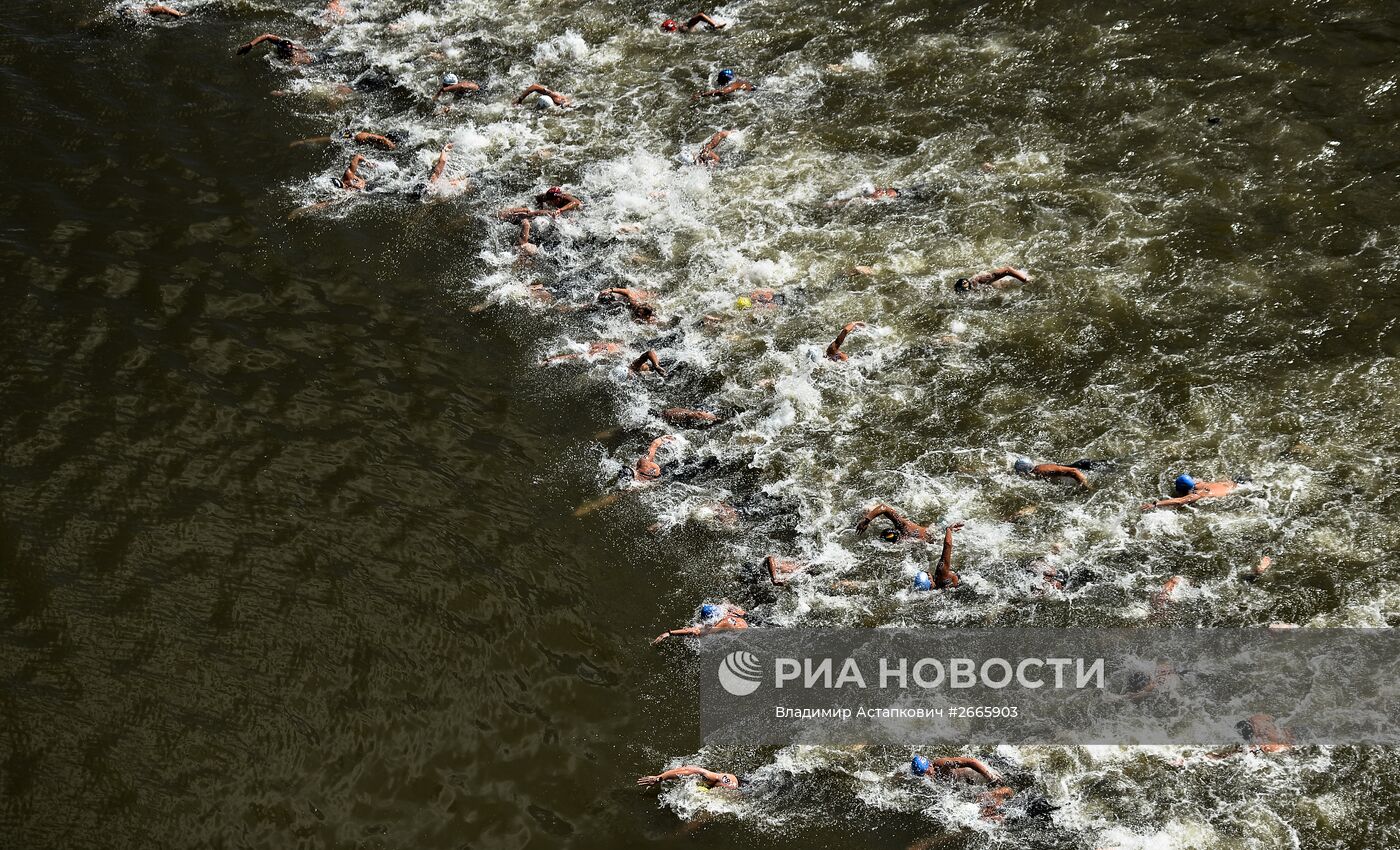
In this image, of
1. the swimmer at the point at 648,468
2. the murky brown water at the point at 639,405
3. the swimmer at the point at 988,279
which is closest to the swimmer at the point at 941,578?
the murky brown water at the point at 639,405

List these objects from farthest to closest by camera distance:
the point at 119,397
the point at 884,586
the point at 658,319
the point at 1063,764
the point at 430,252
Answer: the point at 430,252 < the point at 658,319 < the point at 119,397 < the point at 884,586 < the point at 1063,764

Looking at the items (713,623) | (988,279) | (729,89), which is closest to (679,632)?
(713,623)

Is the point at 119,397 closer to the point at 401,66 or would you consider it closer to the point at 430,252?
the point at 430,252

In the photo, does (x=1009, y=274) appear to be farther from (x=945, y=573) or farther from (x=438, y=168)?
(x=438, y=168)

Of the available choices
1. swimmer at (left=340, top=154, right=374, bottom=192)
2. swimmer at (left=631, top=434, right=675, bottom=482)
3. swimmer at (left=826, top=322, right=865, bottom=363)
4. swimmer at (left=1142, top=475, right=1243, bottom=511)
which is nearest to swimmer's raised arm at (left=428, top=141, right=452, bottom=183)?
swimmer at (left=340, top=154, right=374, bottom=192)

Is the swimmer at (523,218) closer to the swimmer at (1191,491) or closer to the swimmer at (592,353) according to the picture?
the swimmer at (592,353)

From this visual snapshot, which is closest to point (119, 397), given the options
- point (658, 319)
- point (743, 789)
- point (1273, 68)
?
point (658, 319)
